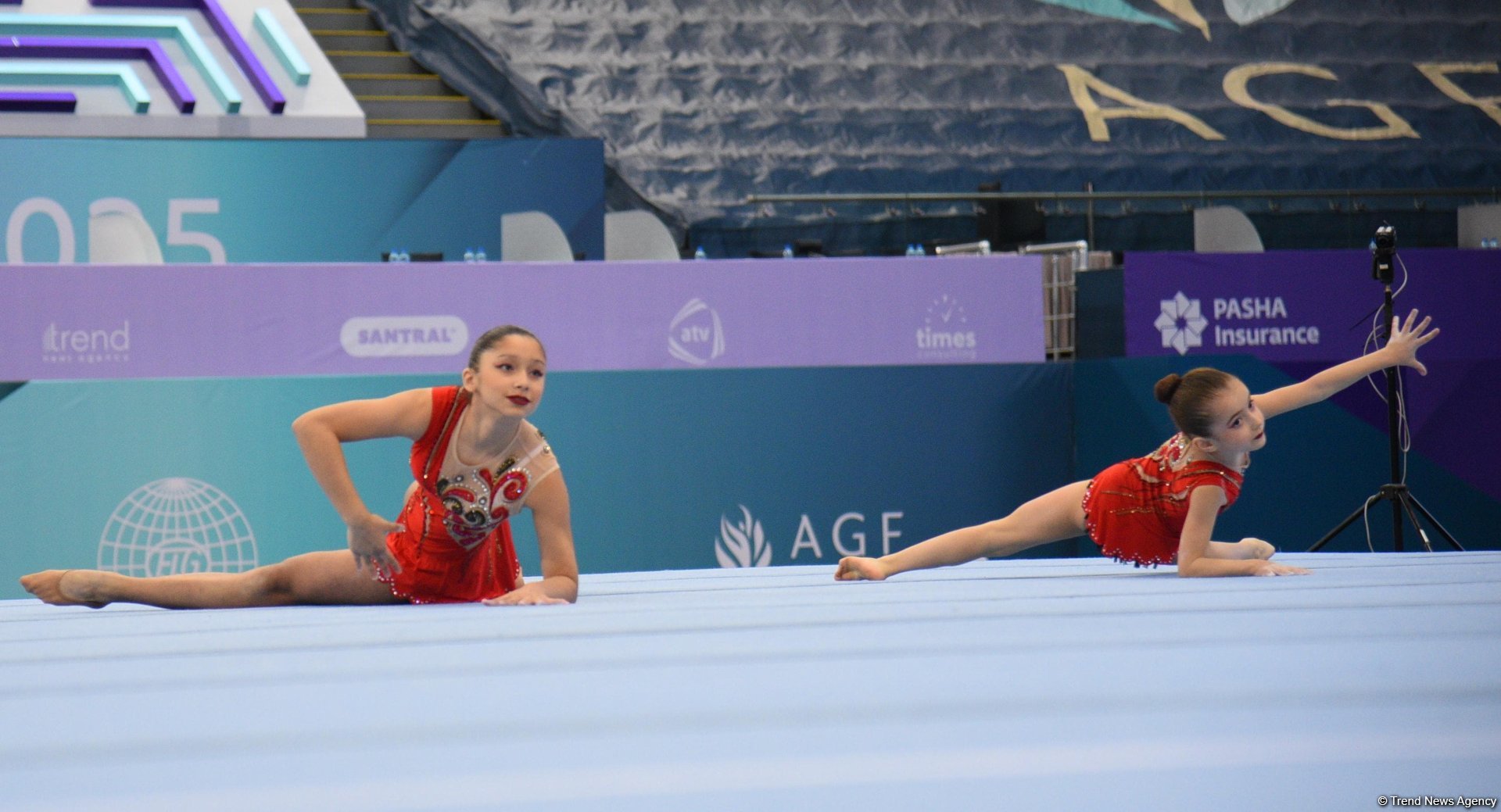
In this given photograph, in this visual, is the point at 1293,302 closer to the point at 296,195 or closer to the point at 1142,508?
the point at 1142,508

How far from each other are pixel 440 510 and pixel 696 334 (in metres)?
2.70

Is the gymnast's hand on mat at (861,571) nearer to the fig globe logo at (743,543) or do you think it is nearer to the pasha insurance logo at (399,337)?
the fig globe logo at (743,543)

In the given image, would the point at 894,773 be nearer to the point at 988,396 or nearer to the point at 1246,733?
the point at 1246,733

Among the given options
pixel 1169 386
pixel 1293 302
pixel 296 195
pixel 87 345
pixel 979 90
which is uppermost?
pixel 979 90

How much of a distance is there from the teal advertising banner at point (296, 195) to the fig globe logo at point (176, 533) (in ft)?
6.32

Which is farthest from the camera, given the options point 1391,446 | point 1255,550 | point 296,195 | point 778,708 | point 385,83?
point 385,83

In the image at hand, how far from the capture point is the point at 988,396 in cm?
569

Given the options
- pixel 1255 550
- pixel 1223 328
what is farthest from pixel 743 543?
pixel 1255 550

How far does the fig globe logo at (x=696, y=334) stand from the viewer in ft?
18.4

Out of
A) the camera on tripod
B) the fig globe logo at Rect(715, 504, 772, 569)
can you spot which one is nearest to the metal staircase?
the fig globe logo at Rect(715, 504, 772, 569)

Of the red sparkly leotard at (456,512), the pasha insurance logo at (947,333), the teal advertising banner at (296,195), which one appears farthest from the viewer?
the teal advertising banner at (296,195)

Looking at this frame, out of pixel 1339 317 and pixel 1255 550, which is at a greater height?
pixel 1339 317

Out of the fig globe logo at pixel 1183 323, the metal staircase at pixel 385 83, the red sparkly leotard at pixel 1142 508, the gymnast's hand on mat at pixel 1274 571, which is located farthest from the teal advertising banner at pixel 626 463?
the metal staircase at pixel 385 83

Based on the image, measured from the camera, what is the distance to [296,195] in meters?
6.99
